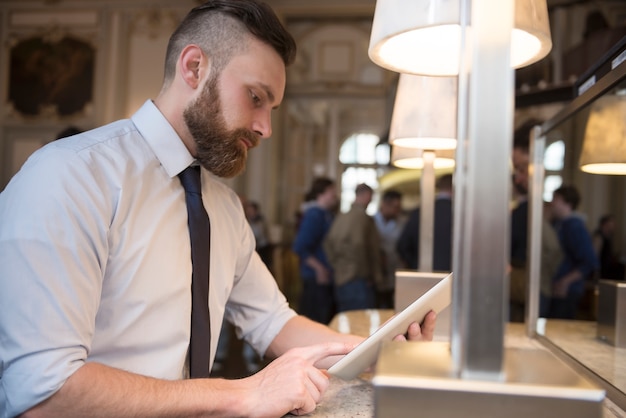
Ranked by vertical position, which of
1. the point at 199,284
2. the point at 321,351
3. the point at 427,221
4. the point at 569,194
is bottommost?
the point at 321,351

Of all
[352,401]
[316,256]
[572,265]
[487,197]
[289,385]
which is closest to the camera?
[487,197]

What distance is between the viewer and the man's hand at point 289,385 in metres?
0.91

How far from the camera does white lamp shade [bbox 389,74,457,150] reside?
58.6 inches

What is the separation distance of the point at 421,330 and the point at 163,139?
2.34 feet

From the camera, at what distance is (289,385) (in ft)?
3.05

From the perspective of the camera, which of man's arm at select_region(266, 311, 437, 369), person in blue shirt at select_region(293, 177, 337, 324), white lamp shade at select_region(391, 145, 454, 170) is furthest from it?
person in blue shirt at select_region(293, 177, 337, 324)

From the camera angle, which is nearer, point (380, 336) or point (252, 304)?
point (380, 336)

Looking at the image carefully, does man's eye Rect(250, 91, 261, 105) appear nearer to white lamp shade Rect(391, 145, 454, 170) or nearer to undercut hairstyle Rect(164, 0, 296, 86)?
undercut hairstyle Rect(164, 0, 296, 86)

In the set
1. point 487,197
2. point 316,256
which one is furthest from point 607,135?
point 316,256

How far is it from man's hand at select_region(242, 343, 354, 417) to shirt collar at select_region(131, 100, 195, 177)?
51 cm

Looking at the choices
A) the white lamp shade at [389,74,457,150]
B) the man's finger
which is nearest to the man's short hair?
the white lamp shade at [389,74,457,150]

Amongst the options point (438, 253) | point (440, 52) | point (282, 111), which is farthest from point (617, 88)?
point (282, 111)

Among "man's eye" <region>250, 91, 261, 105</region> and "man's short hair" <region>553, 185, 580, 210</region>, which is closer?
"man's eye" <region>250, 91, 261, 105</region>

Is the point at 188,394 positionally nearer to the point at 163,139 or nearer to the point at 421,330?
the point at 421,330
